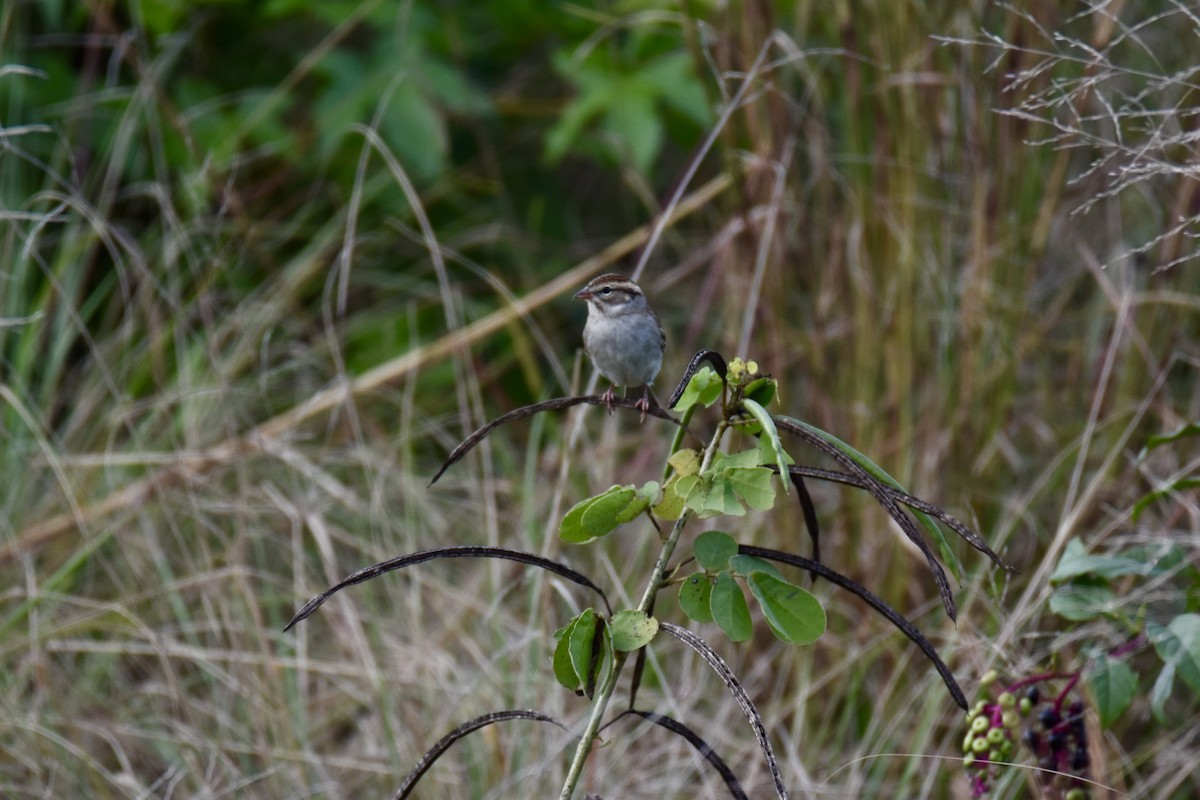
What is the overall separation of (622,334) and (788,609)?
1572 millimetres

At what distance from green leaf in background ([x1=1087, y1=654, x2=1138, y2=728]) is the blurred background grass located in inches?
19.2

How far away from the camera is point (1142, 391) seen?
3.16 meters

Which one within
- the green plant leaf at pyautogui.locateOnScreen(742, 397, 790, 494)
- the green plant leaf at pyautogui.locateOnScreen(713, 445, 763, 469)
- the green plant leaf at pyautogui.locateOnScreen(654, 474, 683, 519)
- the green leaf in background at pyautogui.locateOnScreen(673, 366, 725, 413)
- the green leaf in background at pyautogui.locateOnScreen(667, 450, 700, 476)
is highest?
the green plant leaf at pyautogui.locateOnScreen(742, 397, 790, 494)

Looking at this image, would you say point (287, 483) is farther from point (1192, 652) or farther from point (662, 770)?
Result: point (1192, 652)

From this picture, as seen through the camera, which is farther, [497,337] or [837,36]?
[497,337]

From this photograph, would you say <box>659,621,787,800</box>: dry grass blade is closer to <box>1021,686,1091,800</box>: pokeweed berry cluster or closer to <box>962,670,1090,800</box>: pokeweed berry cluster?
<box>962,670,1090,800</box>: pokeweed berry cluster

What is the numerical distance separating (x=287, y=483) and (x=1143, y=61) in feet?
8.53

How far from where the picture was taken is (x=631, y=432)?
416 centimetres

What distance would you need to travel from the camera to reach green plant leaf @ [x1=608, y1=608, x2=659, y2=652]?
3.27 feet

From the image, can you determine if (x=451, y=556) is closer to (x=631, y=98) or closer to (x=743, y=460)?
(x=743, y=460)

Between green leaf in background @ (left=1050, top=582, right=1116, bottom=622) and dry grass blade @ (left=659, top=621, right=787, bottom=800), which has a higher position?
dry grass blade @ (left=659, top=621, right=787, bottom=800)

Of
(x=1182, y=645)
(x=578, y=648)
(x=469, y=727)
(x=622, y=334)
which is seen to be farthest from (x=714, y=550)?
(x=622, y=334)

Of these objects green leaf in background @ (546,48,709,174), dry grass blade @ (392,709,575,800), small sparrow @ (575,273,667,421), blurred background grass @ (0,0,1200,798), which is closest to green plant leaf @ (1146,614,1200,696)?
blurred background grass @ (0,0,1200,798)

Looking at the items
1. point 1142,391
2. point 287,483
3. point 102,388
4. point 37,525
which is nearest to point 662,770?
point 287,483
